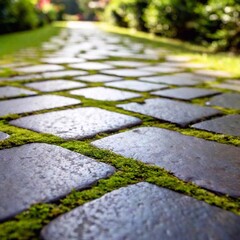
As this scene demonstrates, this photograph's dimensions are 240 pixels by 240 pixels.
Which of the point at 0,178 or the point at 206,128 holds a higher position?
the point at 0,178

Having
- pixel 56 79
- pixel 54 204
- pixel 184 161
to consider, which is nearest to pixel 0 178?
pixel 54 204

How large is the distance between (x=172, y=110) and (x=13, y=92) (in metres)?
1.07

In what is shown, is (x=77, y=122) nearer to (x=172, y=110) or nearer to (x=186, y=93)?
(x=172, y=110)

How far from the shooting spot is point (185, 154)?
130 centimetres

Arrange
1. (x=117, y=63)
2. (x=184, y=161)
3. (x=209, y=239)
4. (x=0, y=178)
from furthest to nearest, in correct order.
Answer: (x=117, y=63), (x=184, y=161), (x=0, y=178), (x=209, y=239)

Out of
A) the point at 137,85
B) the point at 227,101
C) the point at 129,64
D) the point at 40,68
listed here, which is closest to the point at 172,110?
the point at 227,101

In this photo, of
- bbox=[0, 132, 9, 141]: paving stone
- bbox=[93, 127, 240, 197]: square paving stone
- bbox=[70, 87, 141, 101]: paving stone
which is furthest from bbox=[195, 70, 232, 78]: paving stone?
bbox=[0, 132, 9, 141]: paving stone

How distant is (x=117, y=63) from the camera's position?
407 centimetres

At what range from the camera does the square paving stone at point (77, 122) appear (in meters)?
1.52

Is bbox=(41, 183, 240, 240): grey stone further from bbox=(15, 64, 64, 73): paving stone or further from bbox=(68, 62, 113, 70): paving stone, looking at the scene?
bbox=(68, 62, 113, 70): paving stone

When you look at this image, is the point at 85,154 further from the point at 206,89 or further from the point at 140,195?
the point at 206,89

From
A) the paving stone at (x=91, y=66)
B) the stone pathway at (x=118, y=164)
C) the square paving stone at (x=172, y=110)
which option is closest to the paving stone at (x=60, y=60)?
the paving stone at (x=91, y=66)

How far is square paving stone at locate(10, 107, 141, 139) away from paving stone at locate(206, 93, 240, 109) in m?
0.69

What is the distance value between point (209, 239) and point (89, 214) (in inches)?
11.5
